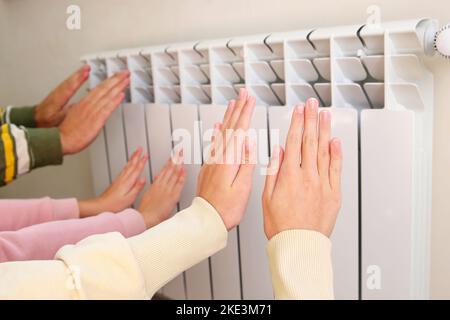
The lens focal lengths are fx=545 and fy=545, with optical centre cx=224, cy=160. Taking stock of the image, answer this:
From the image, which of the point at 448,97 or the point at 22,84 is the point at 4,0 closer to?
the point at 22,84

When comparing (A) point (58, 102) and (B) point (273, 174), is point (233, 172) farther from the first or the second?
(A) point (58, 102)

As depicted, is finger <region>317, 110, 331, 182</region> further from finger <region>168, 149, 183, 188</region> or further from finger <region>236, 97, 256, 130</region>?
finger <region>168, 149, 183, 188</region>

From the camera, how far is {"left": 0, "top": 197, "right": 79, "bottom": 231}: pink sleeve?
0.85 metres

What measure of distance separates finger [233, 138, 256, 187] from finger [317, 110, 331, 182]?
0.32 feet

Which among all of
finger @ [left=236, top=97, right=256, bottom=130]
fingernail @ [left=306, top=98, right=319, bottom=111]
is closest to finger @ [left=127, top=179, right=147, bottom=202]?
finger @ [left=236, top=97, right=256, bottom=130]

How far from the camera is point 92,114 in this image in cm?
95

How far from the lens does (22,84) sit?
1.32m

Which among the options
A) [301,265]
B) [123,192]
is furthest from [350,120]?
[123,192]

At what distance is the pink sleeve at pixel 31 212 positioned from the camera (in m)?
0.85

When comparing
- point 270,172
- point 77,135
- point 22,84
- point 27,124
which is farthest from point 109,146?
point 270,172

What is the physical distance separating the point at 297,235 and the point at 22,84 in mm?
1006

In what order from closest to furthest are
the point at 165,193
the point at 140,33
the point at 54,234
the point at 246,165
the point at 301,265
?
the point at 301,265
the point at 246,165
the point at 54,234
the point at 165,193
the point at 140,33

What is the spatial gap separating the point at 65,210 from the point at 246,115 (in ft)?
1.33
